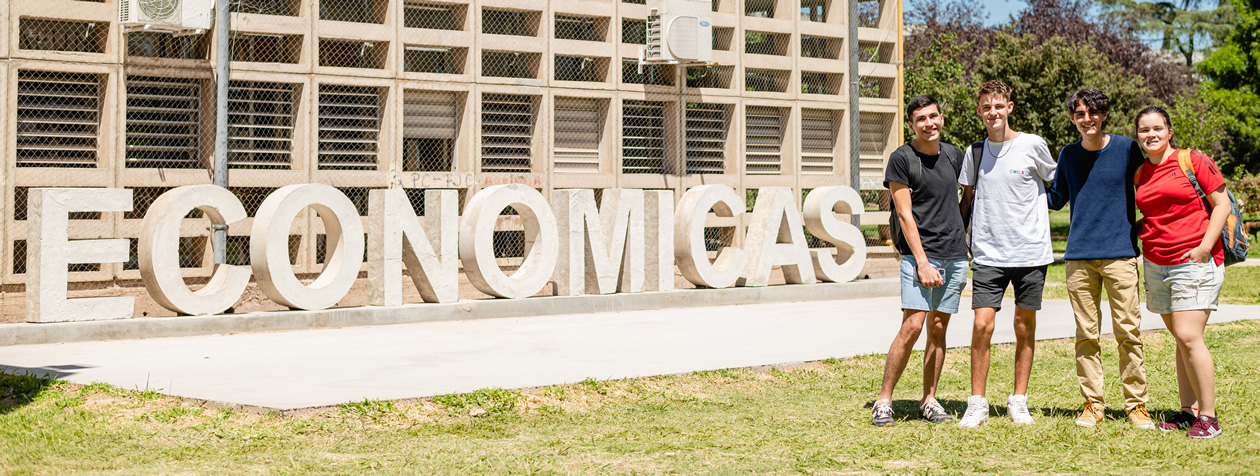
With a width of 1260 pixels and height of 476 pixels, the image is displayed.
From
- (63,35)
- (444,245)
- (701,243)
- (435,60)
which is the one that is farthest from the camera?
(435,60)

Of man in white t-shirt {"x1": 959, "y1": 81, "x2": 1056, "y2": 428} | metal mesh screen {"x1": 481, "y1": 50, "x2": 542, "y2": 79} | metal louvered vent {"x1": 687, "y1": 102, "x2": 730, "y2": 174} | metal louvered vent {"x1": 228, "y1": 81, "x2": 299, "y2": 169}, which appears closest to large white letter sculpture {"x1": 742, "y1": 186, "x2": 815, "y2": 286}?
metal louvered vent {"x1": 687, "y1": 102, "x2": 730, "y2": 174}

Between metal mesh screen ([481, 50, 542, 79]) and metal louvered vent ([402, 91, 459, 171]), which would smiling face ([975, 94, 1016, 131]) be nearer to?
metal louvered vent ([402, 91, 459, 171])

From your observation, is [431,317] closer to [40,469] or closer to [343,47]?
[343,47]

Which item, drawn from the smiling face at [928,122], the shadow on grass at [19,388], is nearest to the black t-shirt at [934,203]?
the smiling face at [928,122]

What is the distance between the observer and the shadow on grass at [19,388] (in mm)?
7414

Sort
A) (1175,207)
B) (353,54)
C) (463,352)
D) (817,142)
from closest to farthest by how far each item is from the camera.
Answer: (1175,207) < (463,352) < (353,54) < (817,142)

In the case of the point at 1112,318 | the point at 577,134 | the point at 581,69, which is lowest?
the point at 1112,318

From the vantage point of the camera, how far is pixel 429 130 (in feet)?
53.0

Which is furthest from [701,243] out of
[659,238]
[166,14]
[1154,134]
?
[1154,134]

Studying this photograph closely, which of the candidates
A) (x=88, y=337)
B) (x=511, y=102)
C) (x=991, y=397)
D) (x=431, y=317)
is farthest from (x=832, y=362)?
(x=511, y=102)

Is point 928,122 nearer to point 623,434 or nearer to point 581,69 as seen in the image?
point 623,434

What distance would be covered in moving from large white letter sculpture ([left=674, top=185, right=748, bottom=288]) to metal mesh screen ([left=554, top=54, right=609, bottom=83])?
2599mm

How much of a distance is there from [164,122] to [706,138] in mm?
7460

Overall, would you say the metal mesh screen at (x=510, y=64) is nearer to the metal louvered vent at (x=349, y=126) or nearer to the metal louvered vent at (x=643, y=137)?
the metal louvered vent at (x=643, y=137)
